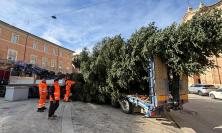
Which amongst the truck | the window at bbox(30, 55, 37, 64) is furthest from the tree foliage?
the window at bbox(30, 55, 37, 64)

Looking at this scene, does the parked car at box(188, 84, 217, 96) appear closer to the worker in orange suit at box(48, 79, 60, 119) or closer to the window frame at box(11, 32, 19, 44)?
the worker in orange suit at box(48, 79, 60, 119)

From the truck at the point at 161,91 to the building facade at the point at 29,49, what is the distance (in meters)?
21.9

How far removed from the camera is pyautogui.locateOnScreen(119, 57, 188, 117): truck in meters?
7.16

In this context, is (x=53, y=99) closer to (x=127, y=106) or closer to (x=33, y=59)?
(x=127, y=106)

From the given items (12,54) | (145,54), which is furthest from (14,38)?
(145,54)

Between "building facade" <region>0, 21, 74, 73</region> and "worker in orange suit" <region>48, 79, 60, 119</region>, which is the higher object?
"building facade" <region>0, 21, 74, 73</region>

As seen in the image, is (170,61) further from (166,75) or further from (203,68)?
(203,68)

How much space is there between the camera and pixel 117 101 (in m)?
10.6

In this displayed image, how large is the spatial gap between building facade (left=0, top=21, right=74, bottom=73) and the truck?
72.0ft

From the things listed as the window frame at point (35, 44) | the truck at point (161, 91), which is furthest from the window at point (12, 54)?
the truck at point (161, 91)

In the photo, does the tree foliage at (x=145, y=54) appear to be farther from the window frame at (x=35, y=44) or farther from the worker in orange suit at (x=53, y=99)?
the window frame at (x=35, y=44)

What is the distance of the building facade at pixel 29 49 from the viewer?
95.9 ft

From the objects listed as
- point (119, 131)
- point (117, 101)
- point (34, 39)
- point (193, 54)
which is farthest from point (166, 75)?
point (34, 39)

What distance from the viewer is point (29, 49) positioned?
33.7m
